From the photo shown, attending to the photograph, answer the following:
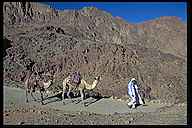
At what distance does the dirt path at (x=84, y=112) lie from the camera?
43.1 ft

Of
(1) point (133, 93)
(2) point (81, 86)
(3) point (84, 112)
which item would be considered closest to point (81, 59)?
(2) point (81, 86)

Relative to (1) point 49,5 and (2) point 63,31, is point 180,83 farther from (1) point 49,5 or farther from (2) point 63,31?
(1) point 49,5

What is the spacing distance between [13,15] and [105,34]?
11530 mm

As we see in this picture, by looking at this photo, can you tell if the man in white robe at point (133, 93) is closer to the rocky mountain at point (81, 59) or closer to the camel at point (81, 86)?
the camel at point (81, 86)

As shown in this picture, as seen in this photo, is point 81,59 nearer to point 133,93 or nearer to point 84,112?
point 133,93

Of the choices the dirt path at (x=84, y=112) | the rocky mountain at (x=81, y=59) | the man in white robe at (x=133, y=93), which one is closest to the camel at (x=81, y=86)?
the dirt path at (x=84, y=112)

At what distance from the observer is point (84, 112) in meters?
14.7

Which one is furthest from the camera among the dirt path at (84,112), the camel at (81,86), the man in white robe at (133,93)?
the camel at (81,86)

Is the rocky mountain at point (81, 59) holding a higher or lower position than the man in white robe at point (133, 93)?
higher

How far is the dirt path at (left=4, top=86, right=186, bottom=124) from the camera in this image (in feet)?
43.1

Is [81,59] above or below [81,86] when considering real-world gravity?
above

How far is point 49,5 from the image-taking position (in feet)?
149

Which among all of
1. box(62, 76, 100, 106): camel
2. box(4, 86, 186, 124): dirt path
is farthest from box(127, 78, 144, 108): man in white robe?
box(62, 76, 100, 106): camel
